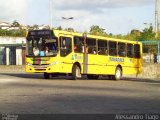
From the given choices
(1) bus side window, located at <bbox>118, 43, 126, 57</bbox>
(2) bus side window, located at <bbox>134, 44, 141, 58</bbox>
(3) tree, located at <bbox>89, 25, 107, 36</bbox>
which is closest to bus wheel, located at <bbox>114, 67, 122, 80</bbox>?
(1) bus side window, located at <bbox>118, 43, 126, 57</bbox>

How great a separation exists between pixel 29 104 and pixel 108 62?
58.9 feet

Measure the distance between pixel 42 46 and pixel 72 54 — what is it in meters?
1.91

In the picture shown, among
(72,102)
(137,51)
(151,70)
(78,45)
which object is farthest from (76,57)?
(151,70)

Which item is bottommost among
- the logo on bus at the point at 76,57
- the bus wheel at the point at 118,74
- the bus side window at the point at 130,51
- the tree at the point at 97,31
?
the bus wheel at the point at 118,74

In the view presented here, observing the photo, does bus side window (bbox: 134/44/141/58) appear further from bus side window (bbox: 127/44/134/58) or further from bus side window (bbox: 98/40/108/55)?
bus side window (bbox: 98/40/108/55)

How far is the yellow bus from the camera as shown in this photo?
28766 mm

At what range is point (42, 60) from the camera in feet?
95.0

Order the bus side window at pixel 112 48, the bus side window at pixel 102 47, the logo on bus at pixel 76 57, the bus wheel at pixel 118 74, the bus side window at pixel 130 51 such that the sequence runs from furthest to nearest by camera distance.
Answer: the bus side window at pixel 130 51
the bus wheel at pixel 118 74
the bus side window at pixel 112 48
the bus side window at pixel 102 47
the logo on bus at pixel 76 57

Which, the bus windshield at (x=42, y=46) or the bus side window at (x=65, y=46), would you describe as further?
the bus side window at (x=65, y=46)

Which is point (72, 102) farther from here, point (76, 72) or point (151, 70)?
point (151, 70)

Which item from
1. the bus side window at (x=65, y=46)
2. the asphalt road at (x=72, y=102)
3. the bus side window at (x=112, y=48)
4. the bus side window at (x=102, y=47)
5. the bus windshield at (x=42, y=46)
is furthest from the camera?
the bus side window at (x=112, y=48)

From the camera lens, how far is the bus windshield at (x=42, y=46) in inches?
1130

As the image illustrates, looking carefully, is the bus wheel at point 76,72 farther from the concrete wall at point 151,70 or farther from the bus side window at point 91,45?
the concrete wall at point 151,70

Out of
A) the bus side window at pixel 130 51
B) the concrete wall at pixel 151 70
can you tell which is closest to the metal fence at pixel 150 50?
the concrete wall at pixel 151 70
